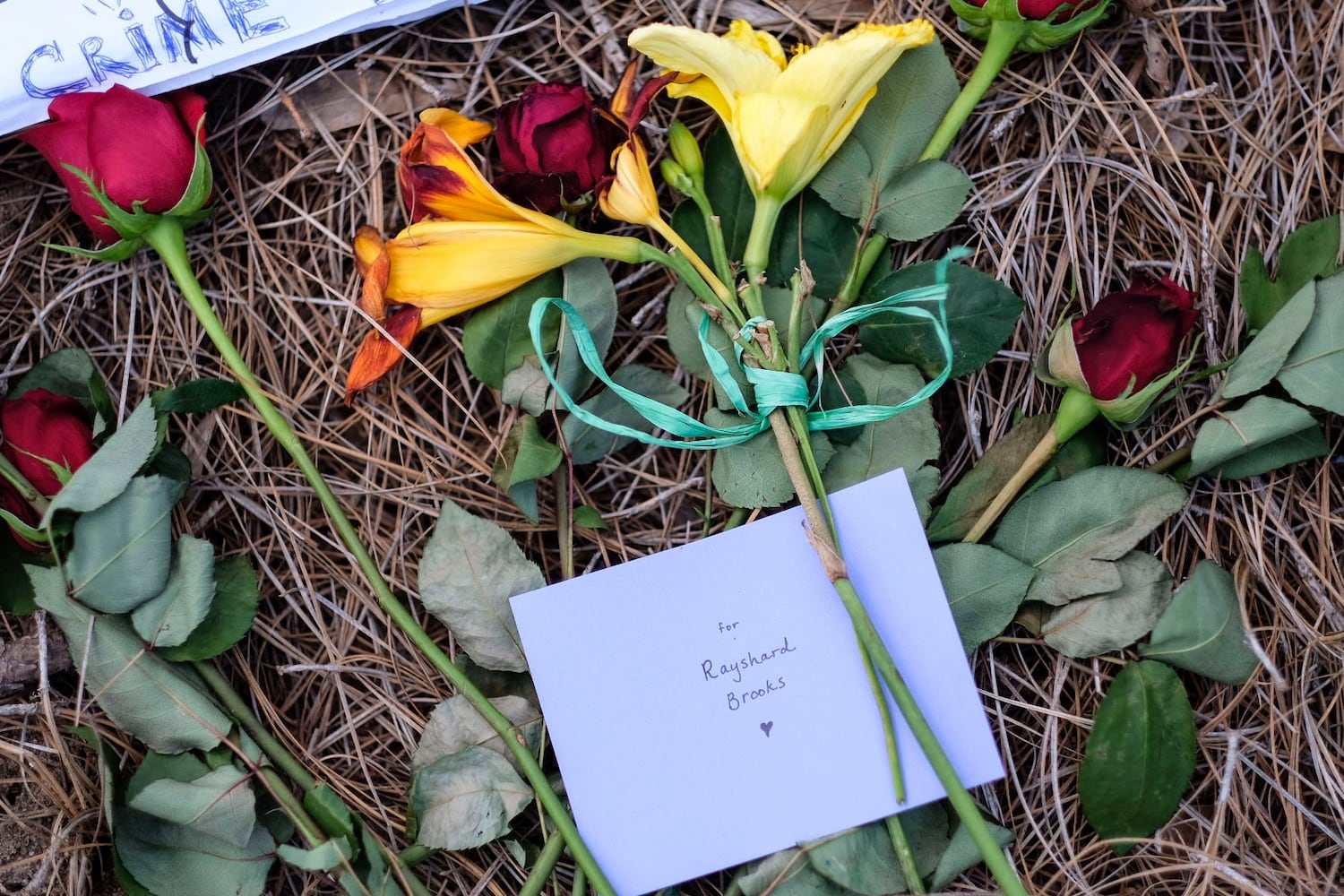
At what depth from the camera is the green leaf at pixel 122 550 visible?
37.8 inches

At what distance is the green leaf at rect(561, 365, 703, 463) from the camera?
1018mm

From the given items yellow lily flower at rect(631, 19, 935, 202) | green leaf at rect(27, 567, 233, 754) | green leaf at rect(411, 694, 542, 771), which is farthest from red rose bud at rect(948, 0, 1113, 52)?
green leaf at rect(27, 567, 233, 754)

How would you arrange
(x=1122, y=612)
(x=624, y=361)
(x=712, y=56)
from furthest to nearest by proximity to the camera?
(x=624, y=361) < (x=1122, y=612) < (x=712, y=56)

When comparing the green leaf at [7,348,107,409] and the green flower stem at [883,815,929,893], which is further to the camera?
the green leaf at [7,348,107,409]

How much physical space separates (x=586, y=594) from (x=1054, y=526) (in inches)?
19.1

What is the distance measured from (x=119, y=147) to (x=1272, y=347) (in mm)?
1184

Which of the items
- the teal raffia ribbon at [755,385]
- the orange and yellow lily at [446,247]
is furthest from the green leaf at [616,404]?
the orange and yellow lily at [446,247]

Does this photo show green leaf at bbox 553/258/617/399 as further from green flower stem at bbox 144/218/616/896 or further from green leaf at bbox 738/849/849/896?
green leaf at bbox 738/849/849/896

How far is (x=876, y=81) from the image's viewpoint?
2.99ft

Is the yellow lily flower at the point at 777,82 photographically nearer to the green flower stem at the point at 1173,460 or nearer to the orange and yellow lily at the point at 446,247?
the orange and yellow lily at the point at 446,247

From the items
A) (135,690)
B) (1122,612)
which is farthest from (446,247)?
(1122,612)

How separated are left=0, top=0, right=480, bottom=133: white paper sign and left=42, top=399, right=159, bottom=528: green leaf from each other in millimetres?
380

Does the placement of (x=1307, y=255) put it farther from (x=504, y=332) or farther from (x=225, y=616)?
(x=225, y=616)

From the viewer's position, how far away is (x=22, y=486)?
98 centimetres
